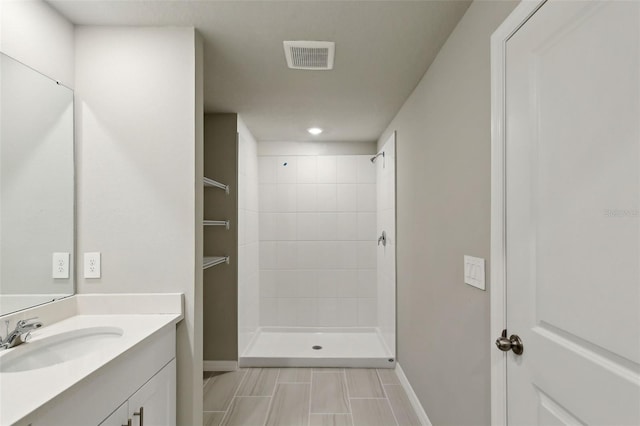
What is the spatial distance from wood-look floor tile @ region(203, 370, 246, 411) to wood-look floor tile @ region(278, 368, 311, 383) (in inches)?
14.2

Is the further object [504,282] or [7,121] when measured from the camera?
[7,121]

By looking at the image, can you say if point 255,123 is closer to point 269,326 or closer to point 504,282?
point 269,326

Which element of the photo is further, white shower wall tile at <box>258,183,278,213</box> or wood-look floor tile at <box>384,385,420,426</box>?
white shower wall tile at <box>258,183,278,213</box>

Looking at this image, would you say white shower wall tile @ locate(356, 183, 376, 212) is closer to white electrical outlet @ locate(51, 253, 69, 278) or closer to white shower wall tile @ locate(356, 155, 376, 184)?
white shower wall tile @ locate(356, 155, 376, 184)

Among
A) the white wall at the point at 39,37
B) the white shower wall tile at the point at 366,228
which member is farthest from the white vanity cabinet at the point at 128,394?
the white shower wall tile at the point at 366,228

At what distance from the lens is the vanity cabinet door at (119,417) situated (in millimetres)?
Result: 1099

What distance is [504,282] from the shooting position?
1174 mm

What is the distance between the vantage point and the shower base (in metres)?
3.01

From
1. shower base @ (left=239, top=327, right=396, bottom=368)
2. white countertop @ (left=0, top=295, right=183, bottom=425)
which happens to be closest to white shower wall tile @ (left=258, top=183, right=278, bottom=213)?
shower base @ (left=239, top=327, right=396, bottom=368)

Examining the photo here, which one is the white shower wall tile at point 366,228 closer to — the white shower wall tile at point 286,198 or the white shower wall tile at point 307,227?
the white shower wall tile at point 307,227

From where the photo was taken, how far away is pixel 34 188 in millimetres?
1420

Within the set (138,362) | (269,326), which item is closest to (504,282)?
(138,362)

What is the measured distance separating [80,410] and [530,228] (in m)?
1.52

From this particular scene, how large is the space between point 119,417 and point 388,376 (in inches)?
89.1
